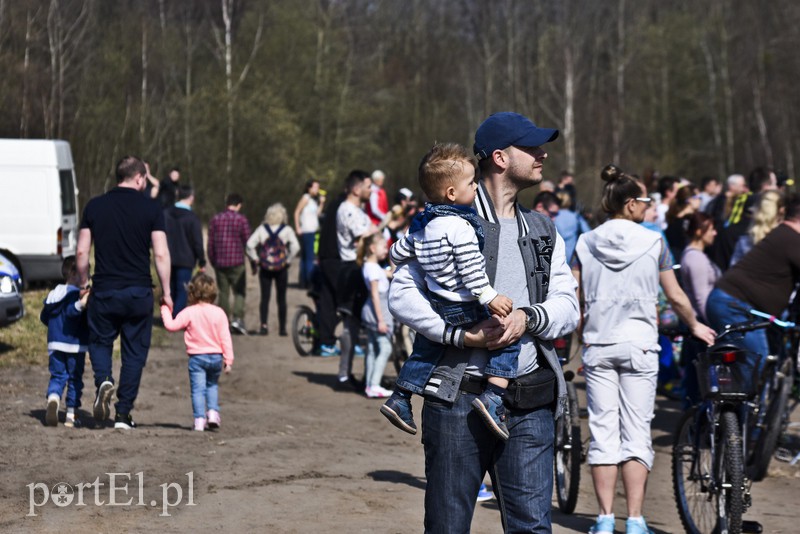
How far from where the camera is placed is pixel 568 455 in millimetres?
8195

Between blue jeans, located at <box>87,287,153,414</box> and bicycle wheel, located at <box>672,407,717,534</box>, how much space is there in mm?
4501

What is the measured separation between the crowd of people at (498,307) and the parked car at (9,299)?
360 cm

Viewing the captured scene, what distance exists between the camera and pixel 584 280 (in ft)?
24.5

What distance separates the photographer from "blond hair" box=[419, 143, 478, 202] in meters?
4.68

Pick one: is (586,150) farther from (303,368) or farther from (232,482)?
(232,482)

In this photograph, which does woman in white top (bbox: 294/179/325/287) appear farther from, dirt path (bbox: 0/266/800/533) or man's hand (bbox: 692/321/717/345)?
man's hand (bbox: 692/321/717/345)

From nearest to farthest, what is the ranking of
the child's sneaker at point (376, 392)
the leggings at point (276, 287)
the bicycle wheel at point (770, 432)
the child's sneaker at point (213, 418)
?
the bicycle wheel at point (770, 432), the child's sneaker at point (213, 418), the child's sneaker at point (376, 392), the leggings at point (276, 287)

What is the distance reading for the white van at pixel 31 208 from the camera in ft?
71.3

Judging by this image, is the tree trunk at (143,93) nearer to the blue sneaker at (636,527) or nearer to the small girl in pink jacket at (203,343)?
the small girl in pink jacket at (203,343)

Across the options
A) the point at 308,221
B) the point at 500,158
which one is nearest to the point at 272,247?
the point at 308,221

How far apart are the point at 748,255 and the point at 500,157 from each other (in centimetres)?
457

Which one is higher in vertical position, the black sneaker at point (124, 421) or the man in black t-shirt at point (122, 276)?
the man in black t-shirt at point (122, 276)

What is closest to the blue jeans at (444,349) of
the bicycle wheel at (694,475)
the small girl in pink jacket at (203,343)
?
the bicycle wheel at (694,475)

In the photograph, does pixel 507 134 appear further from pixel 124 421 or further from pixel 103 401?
pixel 124 421
